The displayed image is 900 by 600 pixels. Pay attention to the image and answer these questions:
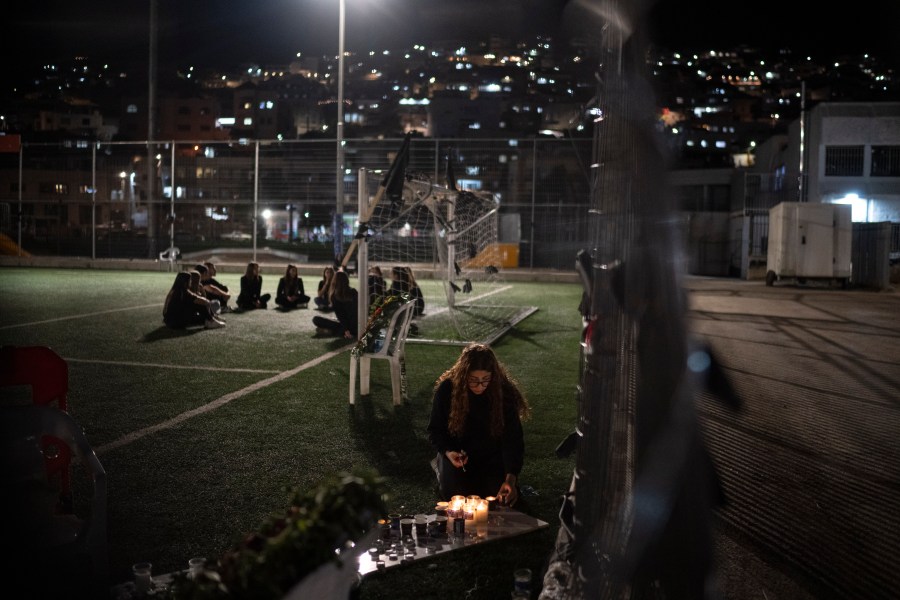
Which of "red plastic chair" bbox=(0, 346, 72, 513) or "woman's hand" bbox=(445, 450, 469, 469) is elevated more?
"red plastic chair" bbox=(0, 346, 72, 513)

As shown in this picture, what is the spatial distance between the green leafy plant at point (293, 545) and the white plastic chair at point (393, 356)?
5.36 metres

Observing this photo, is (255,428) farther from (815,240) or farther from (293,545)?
(815,240)

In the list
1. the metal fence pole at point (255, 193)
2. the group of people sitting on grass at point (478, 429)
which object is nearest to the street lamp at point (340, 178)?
the metal fence pole at point (255, 193)

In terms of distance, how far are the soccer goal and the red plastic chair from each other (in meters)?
5.21

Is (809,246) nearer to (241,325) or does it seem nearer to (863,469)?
(241,325)

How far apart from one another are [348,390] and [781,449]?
14.2ft

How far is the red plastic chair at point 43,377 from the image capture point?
4098 millimetres

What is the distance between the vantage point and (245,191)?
32.2m

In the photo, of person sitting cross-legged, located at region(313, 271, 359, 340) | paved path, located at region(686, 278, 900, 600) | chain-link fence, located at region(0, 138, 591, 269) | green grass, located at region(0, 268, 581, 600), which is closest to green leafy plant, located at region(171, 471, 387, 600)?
green grass, located at region(0, 268, 581, 600)

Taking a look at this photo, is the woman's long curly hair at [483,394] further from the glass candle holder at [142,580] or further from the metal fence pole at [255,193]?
the metal fence pole at [255,193]

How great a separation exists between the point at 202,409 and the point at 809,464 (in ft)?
17.3

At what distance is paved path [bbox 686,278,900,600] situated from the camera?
12.6 feet

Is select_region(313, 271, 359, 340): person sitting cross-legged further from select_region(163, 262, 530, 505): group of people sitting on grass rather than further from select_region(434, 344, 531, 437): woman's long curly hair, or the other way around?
select_region(434, 344, 531, 437): woman's long curly hair

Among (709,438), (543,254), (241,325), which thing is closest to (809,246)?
(543,254)
